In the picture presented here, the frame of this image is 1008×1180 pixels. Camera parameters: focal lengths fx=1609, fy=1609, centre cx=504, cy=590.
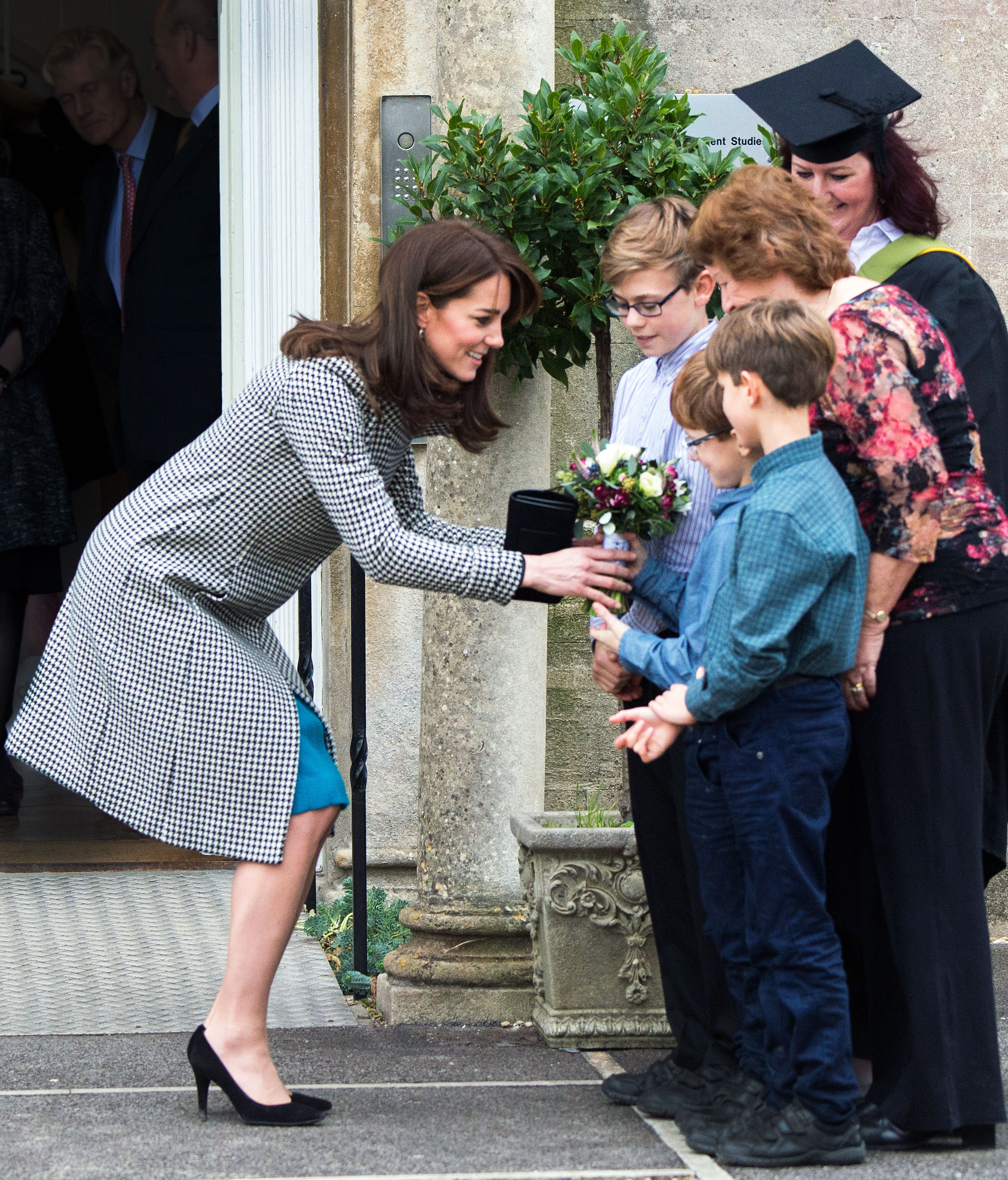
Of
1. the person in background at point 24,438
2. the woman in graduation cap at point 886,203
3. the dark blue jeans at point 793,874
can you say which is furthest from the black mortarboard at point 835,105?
the person in background at point 24,438

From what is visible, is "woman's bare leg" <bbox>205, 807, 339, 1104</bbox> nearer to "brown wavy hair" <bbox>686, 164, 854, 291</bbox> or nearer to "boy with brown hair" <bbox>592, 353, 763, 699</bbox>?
"boy with brown hair" <bbox>592, 353, 763, 699</bbox>

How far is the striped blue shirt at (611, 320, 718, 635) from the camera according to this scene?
303 centimetres

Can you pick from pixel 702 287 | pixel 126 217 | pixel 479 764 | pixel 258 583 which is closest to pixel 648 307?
pixel 702 287

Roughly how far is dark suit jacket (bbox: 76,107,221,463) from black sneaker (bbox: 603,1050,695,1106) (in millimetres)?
2979

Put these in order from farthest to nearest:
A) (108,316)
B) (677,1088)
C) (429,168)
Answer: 1. (108,316)
2. (429,168)
3. (677,1088)

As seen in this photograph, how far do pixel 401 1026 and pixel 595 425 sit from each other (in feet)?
6.23

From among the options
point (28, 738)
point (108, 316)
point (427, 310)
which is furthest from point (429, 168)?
point (108, 316)

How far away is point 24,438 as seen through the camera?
5.80 meters

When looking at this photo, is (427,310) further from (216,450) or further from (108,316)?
(108,316)

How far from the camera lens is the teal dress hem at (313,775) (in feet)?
9.78

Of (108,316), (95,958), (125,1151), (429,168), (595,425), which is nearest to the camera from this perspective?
(125,1151)

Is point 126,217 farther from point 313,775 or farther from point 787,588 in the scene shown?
point 787,588

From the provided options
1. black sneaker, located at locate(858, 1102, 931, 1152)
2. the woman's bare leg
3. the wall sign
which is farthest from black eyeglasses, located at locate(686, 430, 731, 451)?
the wall sign

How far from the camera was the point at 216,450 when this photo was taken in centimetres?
299
